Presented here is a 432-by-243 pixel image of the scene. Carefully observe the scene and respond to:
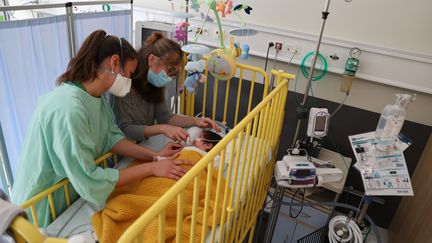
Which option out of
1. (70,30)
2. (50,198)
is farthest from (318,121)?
(70,30)

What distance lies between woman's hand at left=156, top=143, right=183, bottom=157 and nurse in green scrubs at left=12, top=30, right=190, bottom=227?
0.18m

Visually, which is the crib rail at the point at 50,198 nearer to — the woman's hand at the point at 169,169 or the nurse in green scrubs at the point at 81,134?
the nurse in green scrubs at the point at 81,134

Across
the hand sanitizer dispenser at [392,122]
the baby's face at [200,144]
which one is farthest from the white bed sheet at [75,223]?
the hand sanitizer dispenser at [392,122]

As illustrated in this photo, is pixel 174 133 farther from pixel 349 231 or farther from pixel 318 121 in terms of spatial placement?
pixel 349 231

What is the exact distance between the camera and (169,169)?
1.28 metres

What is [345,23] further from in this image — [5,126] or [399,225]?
[5,126]

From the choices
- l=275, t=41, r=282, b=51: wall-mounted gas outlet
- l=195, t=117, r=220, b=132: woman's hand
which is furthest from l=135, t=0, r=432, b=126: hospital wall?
l=195, t=117, r=220, b=132: woman's hand

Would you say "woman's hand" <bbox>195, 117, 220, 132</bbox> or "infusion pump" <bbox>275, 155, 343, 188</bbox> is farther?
"woman's hand" <bbox>195, 117, 220, 132</bbox>

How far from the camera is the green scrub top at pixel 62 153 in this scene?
3.29 feet

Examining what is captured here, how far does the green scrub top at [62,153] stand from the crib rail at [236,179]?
273mm

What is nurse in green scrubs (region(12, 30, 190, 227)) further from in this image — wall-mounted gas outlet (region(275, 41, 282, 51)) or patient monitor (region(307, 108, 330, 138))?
wall-mounted gas outlet (region(275, 41, 282, 51))

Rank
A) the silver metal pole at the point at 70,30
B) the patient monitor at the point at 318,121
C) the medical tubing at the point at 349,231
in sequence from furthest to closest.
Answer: the silver metal pole at the point at 70,30 → the medical tubing at the point at 349,231 → the patient monitor at the point at 318,121

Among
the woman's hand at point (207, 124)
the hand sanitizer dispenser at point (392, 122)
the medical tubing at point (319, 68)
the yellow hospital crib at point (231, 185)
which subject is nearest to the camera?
the yellow hospital crib at point (231, 185)

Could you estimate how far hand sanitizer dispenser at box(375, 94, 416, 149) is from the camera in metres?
1.36
